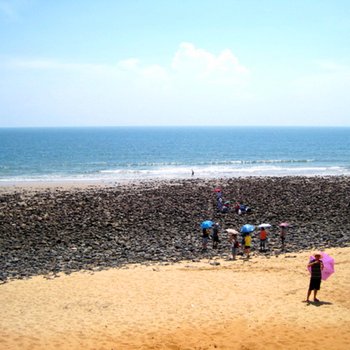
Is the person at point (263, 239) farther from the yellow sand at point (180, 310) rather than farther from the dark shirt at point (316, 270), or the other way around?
the dark shirt at point (316, 270)

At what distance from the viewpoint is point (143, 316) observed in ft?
41.9

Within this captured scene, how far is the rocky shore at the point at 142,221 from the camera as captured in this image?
20.1 m

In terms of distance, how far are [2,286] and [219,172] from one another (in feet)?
157

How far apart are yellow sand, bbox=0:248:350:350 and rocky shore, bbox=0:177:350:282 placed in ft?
8.74

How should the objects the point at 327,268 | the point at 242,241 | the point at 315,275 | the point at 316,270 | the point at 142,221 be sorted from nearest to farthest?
the point at 315,275 < the point at 316,270 < the point at 327,268 < the point at 242,241 < the point at 142,221

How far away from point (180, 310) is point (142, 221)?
15.3m

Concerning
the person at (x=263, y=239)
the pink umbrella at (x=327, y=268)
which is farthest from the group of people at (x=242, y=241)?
the pink umbrella at (x=327, y=268)

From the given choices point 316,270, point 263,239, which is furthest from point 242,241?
point 316,270

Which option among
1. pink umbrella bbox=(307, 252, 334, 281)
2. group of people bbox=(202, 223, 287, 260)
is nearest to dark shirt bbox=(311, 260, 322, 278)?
pink umbrella bbox=(307, 252, 334, 281)

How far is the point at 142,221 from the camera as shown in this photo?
92.3ft

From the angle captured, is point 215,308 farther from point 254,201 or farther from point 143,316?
point 254,201

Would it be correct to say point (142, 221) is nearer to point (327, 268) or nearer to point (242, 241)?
point (242, 241)

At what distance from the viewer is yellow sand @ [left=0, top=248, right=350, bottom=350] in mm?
11164

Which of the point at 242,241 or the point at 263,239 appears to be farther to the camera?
the point at 263,239
